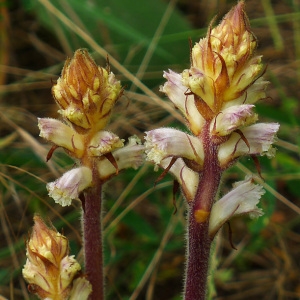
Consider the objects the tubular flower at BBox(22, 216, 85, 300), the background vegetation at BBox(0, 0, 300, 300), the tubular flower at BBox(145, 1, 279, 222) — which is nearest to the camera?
the tubular flower at BBox(145, 1, 279, 222)

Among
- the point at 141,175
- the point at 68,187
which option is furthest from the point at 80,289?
the point at 141,175

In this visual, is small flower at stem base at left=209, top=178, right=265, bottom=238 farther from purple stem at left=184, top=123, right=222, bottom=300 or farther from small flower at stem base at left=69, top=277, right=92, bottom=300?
small flower at stem base at left=69, top=277, right=92, bottom=300

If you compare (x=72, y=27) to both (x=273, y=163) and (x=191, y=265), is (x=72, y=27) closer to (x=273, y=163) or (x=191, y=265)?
(x=273, y=163)

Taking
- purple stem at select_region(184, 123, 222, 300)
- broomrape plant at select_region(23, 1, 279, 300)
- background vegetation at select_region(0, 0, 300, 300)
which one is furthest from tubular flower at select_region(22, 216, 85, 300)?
background vegetation at select_region(0, 0, 300, 300)

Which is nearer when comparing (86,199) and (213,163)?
(213,163)

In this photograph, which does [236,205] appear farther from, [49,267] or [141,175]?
[141,175]

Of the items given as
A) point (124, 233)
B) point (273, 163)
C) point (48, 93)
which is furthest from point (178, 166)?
point (48, 93)

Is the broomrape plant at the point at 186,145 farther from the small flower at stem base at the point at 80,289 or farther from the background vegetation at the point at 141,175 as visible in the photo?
the background vegetation at the point at 141,175
